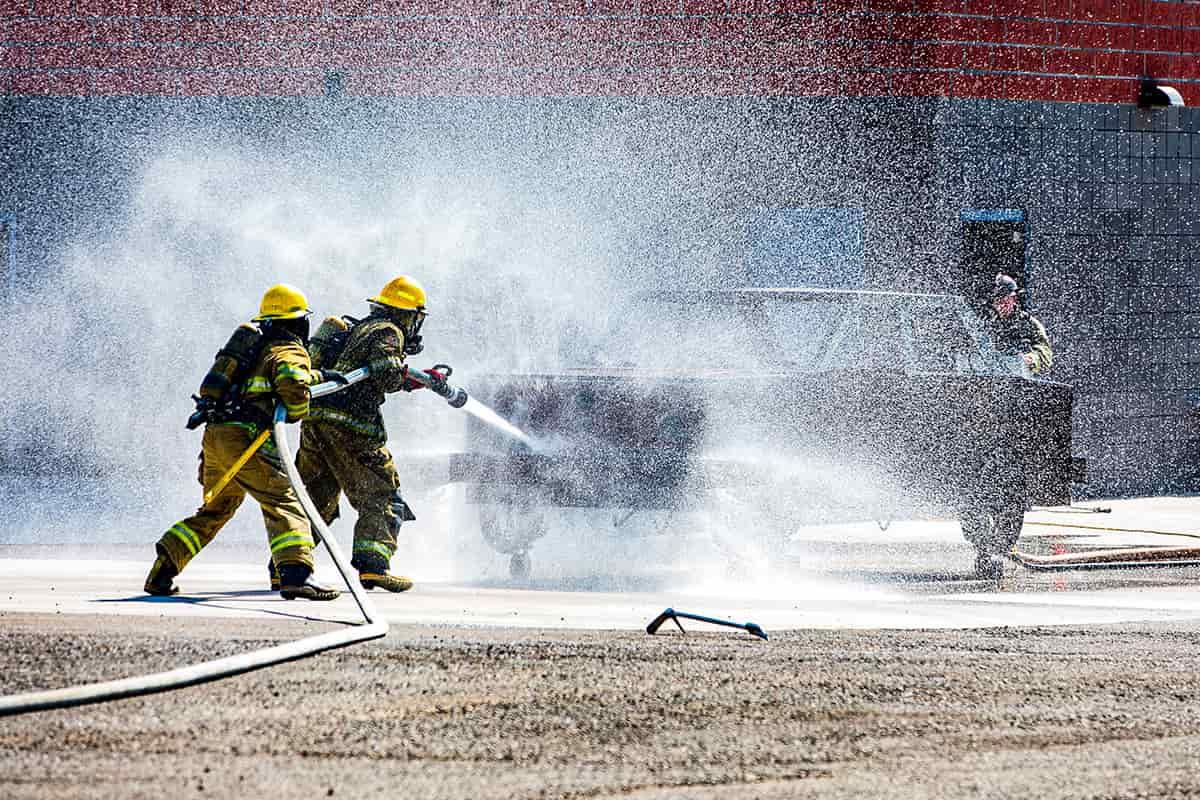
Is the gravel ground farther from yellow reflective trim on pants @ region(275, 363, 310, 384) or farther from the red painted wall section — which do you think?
the red painted wall section

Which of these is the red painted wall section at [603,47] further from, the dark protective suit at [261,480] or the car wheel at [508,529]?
the dark protective suit at [261,480]

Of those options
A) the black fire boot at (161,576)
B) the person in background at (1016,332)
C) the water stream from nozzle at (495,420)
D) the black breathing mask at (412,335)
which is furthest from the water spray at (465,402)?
the person in background at (1016,332)

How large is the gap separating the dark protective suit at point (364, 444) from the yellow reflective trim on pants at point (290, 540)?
1.75ft

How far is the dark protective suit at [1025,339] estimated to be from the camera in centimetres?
1234

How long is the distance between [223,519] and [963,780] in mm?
4511

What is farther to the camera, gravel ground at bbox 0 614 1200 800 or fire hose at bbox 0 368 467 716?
fire hose at bbox 0 368 467 716

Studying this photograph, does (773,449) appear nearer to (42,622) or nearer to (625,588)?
(625,588)

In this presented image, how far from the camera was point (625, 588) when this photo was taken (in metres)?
9.62

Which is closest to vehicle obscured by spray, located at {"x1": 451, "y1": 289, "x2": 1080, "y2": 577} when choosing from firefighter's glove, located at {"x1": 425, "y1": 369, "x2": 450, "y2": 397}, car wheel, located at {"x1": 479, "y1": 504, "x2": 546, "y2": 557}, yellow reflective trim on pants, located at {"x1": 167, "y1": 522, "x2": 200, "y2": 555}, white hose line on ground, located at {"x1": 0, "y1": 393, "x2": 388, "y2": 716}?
car wheel, located at {"x1": 479, "y1": 504, "x2": 546, "y2": 557}

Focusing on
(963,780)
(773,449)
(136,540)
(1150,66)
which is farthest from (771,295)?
(1150,66)

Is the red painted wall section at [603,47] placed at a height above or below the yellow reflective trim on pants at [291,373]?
above

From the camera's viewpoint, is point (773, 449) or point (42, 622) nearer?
point (42, 622)

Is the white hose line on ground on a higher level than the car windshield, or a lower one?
lower

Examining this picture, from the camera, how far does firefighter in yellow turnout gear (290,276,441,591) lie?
9.19 meters
